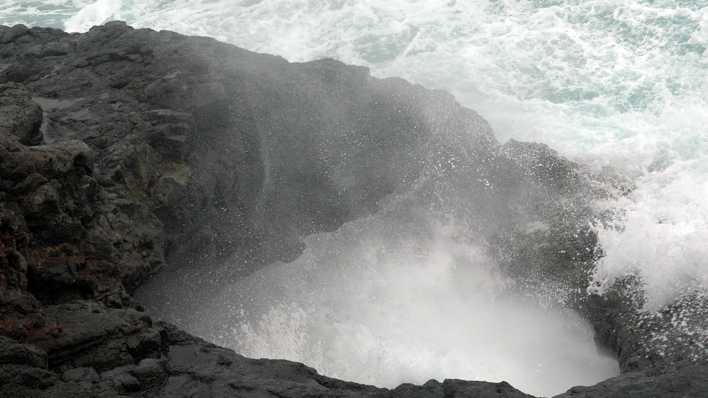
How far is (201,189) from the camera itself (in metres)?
16.2

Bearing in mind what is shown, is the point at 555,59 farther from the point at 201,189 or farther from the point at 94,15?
the point at 94,15

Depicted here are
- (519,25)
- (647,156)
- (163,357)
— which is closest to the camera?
(163,357)

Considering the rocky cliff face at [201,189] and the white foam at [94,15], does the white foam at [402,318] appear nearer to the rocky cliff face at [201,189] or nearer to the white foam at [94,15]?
the rocky cliff face at [201,189]

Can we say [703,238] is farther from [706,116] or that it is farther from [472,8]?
[472,8]

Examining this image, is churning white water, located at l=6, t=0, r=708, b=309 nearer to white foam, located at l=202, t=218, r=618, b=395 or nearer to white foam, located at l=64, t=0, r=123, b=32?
white foam, located at l=64, t=0, r=123, b=32

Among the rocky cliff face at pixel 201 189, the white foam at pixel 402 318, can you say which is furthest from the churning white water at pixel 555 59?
the white foam at pixel 402 318

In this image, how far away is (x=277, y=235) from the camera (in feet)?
59.3

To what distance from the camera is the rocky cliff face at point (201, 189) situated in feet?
34.3

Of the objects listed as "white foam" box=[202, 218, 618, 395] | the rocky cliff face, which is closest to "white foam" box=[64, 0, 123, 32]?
the rocky cliff face

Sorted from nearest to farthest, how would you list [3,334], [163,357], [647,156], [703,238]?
[3,334]
[163,357]
[703,238]
[647,156]

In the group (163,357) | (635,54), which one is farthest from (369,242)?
(635,54)

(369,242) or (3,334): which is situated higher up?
(3,334)

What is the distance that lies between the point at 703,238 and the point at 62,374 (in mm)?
12533

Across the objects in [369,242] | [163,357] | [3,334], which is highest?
[3,334]
